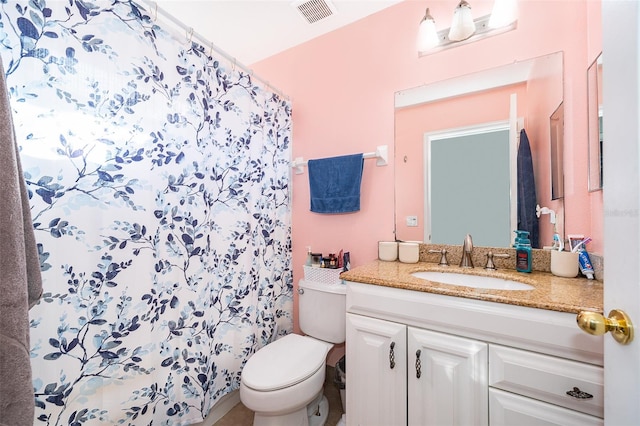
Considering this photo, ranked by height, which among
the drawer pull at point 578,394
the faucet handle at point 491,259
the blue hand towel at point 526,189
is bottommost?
the drawer pull at point 578,394

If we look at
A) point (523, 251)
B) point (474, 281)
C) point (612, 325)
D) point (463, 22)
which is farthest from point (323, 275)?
point (463, 22)

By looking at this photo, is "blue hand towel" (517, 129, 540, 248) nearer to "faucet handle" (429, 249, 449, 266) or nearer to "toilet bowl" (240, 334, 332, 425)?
"faucet handle" (429, 249, 449, 266)

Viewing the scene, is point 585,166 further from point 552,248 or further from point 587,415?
point 587,415

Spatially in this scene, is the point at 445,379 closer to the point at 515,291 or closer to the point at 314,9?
the point at 515,291

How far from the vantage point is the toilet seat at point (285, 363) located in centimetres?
113

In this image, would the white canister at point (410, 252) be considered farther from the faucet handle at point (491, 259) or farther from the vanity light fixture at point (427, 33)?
the vanity light fixture at point (427, 33)

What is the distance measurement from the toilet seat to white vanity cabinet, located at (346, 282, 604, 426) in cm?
22

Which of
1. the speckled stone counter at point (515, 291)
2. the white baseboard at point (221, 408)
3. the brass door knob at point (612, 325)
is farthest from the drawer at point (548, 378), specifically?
the white baseboard at point (221, 408)

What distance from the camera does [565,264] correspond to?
3.52 ft

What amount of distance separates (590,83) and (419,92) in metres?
0.70

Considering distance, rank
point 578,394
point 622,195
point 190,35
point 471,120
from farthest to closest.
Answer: point 471,120 < point 190,35 < point 578,394 < point 622,195

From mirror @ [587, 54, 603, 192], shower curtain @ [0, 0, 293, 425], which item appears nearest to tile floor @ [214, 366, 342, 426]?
shower curtain @ [0, 0, 293, 425]

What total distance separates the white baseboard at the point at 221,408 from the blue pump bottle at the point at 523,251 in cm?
170

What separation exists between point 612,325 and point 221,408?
1735 mm
